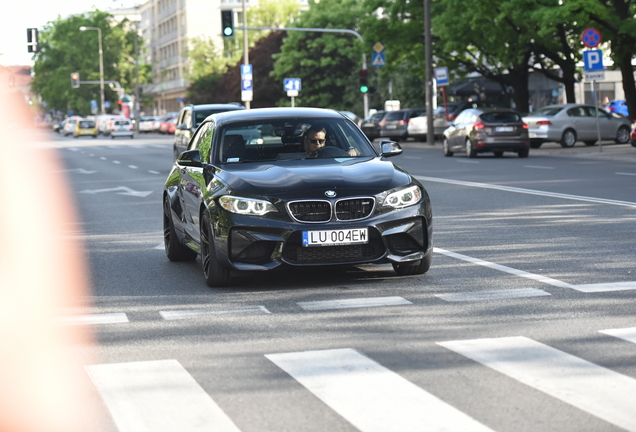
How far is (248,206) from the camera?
29.1ft

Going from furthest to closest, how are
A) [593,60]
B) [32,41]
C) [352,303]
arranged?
[32,41] → [593,60] → [352,303]

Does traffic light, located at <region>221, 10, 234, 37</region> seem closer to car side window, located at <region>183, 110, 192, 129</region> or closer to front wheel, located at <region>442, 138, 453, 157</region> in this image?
front wheel, located at <region>442, 138, 453, 157</region>

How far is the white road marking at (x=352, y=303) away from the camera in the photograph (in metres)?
8.09

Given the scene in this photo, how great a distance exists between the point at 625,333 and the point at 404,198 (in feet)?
8.77

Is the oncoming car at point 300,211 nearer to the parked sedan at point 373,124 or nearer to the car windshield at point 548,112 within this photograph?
the car windshield at point 548,112

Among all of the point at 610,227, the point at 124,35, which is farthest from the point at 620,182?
the point at 124,35

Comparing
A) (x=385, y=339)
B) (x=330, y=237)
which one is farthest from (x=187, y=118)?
(x=385, y=339)

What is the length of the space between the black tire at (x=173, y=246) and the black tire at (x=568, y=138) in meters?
28.2

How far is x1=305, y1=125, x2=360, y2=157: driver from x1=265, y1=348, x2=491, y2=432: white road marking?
385 centimetres

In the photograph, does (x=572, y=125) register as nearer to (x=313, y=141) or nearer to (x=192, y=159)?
(x=313, y=141)

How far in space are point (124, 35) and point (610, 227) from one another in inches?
5064

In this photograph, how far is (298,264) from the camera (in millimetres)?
8828

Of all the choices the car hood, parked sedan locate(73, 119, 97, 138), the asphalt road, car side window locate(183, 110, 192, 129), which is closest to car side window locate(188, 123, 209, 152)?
the asphalt road

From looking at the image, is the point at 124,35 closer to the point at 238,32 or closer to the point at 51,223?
the point at 238,32
